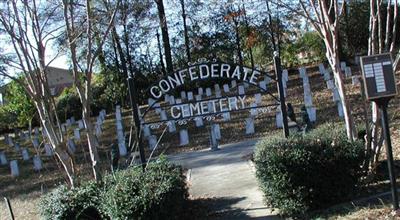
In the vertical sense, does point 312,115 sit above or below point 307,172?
above

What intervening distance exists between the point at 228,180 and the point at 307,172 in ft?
8.69

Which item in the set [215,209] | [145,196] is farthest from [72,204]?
[215,209]

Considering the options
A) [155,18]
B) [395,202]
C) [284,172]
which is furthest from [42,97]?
[155,18]

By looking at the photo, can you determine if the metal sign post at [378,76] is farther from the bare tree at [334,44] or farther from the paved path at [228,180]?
the paved path at [228,180]

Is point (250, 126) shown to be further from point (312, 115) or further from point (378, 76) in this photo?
point (378, 76)

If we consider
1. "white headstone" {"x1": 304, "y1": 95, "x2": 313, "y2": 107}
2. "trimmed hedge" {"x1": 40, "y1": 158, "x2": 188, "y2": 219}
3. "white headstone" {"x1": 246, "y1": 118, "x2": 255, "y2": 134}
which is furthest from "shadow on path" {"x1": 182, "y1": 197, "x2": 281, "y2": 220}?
"white headstone" {"x1": 304, "y1": 95, "x2": 313, "y2": 107}

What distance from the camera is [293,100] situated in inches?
639

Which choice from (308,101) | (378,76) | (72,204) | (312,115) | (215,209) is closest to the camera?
(378,76)

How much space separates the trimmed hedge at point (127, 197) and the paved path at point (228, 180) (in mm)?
817

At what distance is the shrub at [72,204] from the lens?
631cm

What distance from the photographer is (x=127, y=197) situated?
565 cm

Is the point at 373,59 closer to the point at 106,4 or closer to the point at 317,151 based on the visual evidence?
the point at 317,151

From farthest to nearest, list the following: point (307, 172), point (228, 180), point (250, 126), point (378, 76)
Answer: point (250, 126), point (228, 180), point (307, 172), point (378, 76)

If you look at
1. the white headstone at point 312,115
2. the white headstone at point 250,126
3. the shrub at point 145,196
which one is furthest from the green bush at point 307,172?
the white headstone at point 250,126
